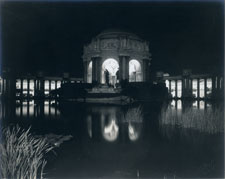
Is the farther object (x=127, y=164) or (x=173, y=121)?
(x=173, y=121)

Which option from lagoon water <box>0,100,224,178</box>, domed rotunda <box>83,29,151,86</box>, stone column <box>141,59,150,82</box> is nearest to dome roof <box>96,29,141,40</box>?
domed rotunda <box>83,29,151,86</box>

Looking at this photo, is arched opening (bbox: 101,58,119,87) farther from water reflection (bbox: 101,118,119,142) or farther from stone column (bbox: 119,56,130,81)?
water reflection (bbox: 101,118,119,142)

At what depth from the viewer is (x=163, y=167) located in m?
8.41

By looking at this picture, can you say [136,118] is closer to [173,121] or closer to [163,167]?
[173,121]

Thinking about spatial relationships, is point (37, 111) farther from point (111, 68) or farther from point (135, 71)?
point (135, 71)

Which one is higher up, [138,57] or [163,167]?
[138,57]

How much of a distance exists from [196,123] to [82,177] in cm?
1077

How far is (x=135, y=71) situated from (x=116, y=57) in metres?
11.1

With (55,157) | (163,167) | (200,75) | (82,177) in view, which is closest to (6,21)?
(55,157)

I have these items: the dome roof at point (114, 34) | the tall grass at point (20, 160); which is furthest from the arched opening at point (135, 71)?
the tall grass at point (20, 160)

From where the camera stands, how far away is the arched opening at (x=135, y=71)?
77.0 meters

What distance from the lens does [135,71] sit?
78938mm

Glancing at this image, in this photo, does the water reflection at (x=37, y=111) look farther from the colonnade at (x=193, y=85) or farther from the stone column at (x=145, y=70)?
the stone column at (x=145, y=70)

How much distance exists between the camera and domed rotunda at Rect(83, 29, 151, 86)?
71125 millimetres
